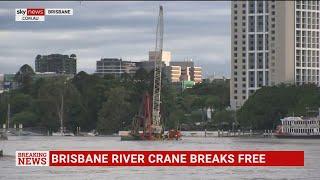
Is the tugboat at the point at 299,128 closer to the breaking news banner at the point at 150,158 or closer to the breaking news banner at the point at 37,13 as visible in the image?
the breaking news banner at the point at 150,158

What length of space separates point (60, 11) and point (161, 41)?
5946 inches

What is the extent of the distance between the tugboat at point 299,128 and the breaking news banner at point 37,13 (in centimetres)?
14395

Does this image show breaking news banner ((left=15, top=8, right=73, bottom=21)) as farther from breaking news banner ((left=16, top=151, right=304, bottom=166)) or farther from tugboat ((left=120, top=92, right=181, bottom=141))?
tugboat ((left=120, top=92, right=181, bottom=141))

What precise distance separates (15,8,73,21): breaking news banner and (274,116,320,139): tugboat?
144 meters

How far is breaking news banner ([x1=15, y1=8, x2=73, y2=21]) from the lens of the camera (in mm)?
44594

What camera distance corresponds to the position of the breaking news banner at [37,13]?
44.6 metres

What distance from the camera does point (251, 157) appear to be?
5338 cm

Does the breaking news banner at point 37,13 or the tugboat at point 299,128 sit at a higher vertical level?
the breaking news banner at point 37,13

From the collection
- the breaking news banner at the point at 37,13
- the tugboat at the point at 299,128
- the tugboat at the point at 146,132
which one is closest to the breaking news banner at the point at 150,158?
the breaking news banner at the point at 37,13

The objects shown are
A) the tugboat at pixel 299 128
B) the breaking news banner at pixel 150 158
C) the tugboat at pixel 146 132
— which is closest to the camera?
the breaking news banner at pixel 150 158

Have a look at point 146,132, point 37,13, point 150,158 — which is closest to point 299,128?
point 146,132

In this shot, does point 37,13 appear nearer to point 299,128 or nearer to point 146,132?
point 146,132

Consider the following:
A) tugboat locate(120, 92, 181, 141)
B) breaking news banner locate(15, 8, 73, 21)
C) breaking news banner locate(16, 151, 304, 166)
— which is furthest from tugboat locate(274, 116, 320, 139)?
breaking news banner locate(15, 8, 73, 21)

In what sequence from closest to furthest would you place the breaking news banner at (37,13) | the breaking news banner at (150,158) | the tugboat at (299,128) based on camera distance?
1. the breaking news banner at (37,13)
2. the breaking news banner at (150,158)
3. the tugboat at (299,128)
